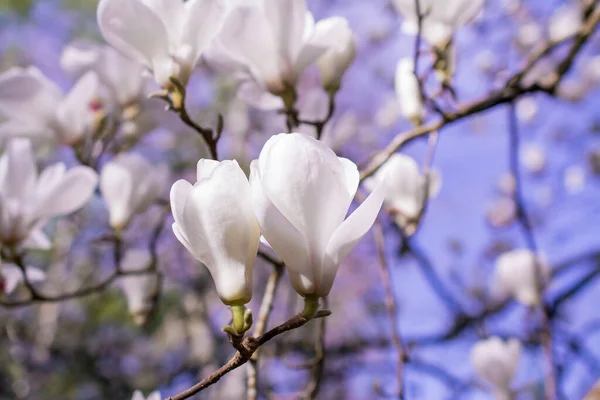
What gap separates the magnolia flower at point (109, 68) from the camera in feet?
3.03

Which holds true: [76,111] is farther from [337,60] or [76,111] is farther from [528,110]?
[528,110]

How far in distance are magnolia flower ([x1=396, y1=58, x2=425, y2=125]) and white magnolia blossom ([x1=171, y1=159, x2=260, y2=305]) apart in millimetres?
541

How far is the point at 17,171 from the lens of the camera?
2.61 ft

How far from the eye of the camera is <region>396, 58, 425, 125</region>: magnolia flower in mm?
917

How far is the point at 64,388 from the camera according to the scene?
130 inches

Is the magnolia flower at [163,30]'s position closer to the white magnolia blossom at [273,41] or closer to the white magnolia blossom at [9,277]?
the white magnolia blossom at [273,41]

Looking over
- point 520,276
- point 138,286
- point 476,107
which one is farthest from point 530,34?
point 138,286

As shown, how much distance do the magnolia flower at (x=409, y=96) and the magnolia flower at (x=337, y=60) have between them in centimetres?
17

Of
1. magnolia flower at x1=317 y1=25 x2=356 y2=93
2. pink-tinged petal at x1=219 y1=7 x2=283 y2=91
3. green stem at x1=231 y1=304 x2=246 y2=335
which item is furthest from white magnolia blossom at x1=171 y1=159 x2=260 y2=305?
magnolia flower at x1=317 y1=25 x2=356 y2=93

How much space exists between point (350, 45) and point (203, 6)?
0.72 feet

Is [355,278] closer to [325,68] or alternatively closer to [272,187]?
[325,68]

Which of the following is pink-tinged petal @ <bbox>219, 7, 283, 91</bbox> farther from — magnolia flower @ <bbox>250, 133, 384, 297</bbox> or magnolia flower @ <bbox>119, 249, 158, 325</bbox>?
magnolia flower @ <bbox>119, 249, 158, 325</bbox>

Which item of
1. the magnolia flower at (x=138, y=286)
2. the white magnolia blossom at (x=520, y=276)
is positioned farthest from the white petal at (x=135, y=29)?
the white magnolia blossom at (x=520, y=276)

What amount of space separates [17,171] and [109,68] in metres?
0.25
